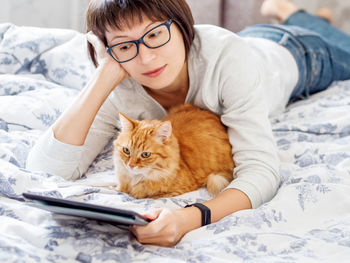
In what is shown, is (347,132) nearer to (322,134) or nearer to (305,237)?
(322,134)

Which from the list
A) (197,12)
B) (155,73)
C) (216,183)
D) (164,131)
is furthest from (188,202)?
(197,12)

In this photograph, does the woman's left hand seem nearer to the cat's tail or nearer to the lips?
the cat's tail

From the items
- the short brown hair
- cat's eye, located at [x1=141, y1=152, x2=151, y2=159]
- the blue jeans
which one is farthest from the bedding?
the short brown hair

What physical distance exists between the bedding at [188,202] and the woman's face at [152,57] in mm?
436

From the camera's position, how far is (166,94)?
1656 mm

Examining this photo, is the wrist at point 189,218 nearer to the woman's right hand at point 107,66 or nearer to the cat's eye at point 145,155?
the cat's eye at point 145,155

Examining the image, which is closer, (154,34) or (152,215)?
(152,215)

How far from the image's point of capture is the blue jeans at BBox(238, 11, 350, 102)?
2133 millimetres

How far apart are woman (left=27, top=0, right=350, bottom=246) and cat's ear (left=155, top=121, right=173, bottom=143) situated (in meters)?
0.20

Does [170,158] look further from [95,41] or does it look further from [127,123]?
[95,41]

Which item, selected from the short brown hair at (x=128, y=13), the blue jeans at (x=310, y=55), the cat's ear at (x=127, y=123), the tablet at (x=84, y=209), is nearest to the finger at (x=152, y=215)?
the tablet at (x=84, y=209)

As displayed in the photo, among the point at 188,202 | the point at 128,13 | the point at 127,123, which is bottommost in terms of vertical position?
the point at 188,202

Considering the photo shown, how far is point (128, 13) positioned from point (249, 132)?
0.61 meters

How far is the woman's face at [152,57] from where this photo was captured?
1.23 m
